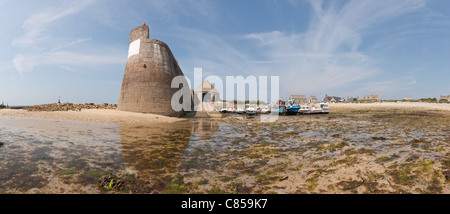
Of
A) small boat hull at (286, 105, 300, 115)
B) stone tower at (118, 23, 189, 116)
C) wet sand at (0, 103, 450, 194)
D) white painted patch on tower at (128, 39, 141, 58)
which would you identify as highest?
white painted patch on tower at (128, 39, 141, 58)

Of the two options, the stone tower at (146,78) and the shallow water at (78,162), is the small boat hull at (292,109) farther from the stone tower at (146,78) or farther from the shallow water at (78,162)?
the shallow water at (78,162)

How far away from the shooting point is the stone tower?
1970cm

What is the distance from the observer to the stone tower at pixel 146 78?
64.6ft

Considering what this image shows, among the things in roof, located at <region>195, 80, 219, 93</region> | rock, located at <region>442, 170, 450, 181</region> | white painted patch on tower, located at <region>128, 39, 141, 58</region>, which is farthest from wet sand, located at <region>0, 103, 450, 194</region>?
roof, located at <region>195, 80, 219, 93</region>

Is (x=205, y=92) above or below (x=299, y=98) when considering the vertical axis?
below

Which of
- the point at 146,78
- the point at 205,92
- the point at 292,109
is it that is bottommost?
the point at 292,109

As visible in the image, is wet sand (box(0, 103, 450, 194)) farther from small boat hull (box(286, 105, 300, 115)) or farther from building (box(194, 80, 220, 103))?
building (box(194, 80, 220, 103))

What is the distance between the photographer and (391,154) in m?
5.22

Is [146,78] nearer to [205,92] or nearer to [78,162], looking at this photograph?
[78,162]

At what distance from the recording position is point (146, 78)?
782 inches

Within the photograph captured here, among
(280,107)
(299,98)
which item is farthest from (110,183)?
(299,98)
